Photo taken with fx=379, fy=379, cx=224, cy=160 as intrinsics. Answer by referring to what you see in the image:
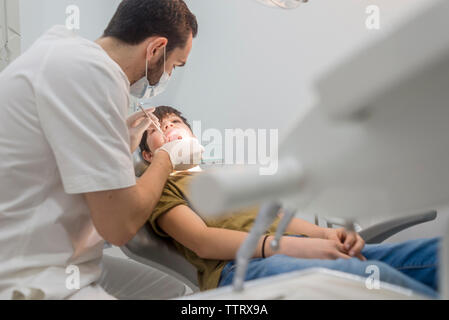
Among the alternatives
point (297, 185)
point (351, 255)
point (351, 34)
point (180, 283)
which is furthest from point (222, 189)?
point (351, 34)

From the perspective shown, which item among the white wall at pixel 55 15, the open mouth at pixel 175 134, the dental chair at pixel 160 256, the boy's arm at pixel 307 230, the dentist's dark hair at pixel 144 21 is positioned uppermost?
the white wall at pixel 55 15

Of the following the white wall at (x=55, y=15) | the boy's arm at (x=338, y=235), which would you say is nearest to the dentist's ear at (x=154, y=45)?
the boy's arm at (x=338, y=235)

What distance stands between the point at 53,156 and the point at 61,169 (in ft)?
0.21

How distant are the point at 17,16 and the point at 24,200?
2.07 m

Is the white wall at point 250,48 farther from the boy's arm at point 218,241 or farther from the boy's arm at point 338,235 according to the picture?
the boy's arm at point 218,241

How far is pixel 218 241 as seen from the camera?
1091 mm

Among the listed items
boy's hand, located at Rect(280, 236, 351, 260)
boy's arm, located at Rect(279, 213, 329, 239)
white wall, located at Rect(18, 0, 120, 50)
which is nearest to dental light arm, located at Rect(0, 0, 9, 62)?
white wall, located at Rect(18, 0, 120, 50)

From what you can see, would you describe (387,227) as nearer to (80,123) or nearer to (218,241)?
(218,241)

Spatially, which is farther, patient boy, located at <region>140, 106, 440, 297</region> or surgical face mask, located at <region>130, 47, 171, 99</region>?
surgical face mask, located at <region>130, 47, 171, 99</region>

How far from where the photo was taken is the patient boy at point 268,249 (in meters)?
0.84

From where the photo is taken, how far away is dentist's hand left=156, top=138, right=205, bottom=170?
1.29 m

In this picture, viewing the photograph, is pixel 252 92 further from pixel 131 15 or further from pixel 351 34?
pixel 131 15

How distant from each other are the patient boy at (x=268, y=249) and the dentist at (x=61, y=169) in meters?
0.21

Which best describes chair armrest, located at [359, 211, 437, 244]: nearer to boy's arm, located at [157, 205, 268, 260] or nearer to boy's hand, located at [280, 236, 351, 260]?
boy's hand, located at [280, 236, 351, 260]
